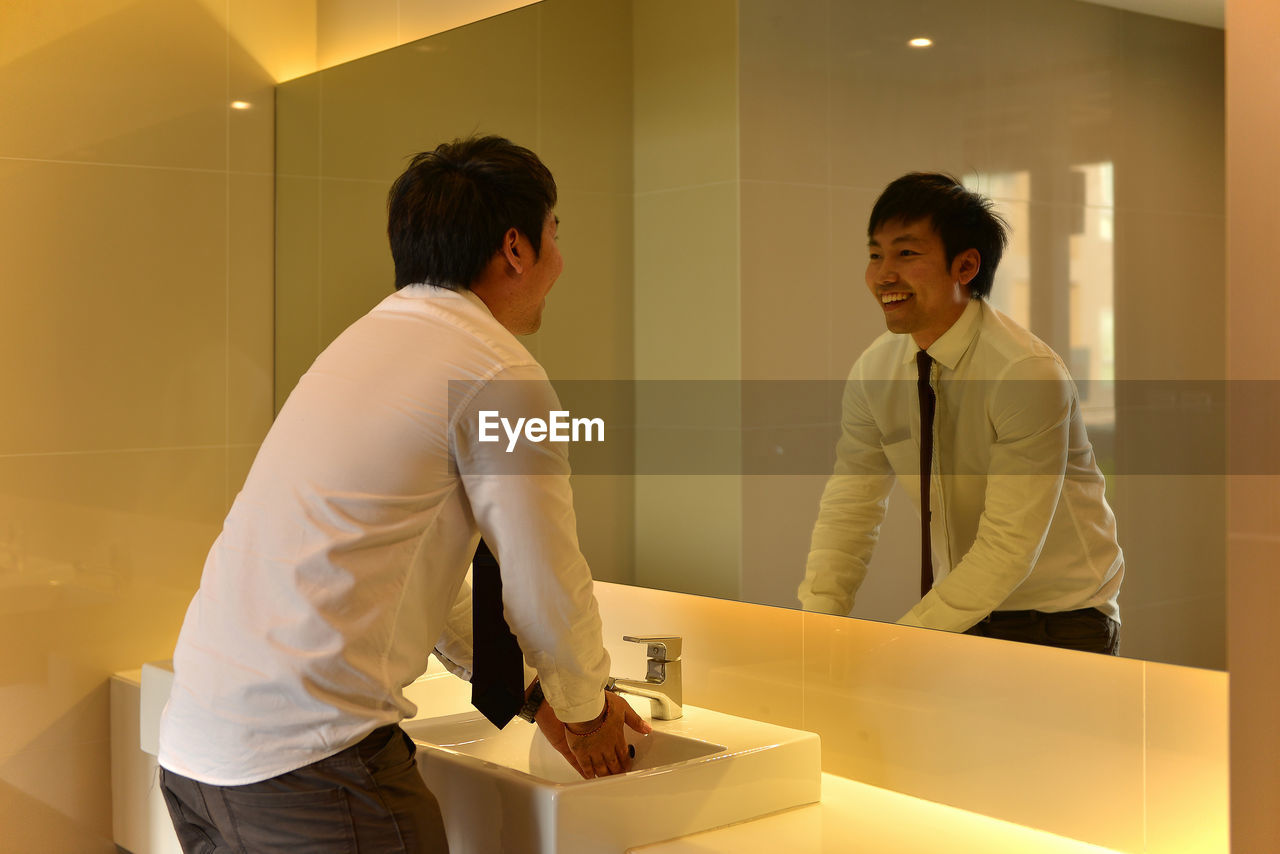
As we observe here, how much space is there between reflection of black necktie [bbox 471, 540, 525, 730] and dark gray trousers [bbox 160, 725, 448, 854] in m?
0.18

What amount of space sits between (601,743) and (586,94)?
3.20 ft

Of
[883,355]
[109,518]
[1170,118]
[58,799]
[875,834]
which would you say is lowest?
[58,799]

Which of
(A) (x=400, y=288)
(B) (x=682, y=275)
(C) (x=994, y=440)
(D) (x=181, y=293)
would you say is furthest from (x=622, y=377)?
(D) (x=181, y=293)

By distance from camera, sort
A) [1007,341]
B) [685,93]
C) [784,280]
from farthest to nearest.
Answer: [685,93]
[784,280]
[1007,341]

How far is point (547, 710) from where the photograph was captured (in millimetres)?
1479

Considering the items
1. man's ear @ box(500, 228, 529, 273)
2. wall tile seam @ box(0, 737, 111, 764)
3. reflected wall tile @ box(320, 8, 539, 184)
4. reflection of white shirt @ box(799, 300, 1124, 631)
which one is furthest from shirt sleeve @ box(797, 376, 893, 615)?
wall tile seam @ box(0, 737, 111, 764)

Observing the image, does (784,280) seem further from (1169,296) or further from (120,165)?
(120,165)

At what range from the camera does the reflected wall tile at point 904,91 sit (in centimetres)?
135

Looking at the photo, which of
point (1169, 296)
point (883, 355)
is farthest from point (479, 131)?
point (1169, 296)

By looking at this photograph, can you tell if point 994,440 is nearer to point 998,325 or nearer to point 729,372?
point 998,325

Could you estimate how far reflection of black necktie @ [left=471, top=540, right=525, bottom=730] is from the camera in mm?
1462

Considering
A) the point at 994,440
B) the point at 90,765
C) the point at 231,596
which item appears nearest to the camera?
the point at 231,596

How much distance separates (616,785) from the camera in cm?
140

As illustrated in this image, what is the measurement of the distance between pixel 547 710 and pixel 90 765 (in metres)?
1.34
